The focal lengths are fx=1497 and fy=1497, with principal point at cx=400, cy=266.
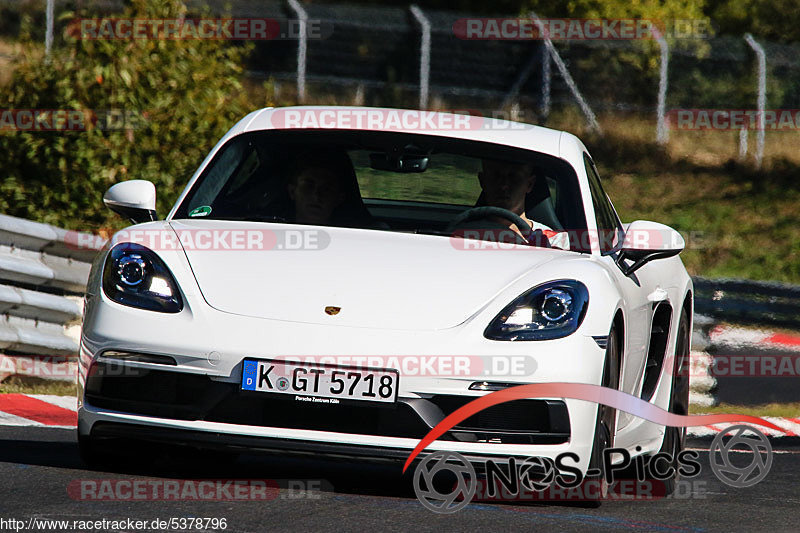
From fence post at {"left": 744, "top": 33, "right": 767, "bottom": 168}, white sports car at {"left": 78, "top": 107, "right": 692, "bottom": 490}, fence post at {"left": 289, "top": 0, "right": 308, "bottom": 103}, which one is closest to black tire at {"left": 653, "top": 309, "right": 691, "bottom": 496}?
white sports car at {"left": 78, "top": 107, "right": 692, "bottom": 490}

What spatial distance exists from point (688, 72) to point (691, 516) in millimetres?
18733

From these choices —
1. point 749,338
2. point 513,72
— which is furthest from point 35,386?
point 513,72

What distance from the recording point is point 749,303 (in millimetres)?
11305

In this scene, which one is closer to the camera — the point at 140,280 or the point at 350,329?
the point at 350,329

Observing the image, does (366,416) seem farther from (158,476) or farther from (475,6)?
(475,6)

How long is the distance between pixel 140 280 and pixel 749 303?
7162 mm

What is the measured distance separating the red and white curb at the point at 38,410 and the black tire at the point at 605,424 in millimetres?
3015

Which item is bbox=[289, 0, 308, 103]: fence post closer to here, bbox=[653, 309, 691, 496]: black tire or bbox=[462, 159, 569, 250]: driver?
bbox=[653, 309, 691, 496]: black tire

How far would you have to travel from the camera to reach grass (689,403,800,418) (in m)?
9.93

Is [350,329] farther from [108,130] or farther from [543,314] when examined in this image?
[108,130]

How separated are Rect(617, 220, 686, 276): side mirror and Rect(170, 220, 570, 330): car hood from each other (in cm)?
42

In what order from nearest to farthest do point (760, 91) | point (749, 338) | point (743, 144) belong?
point (749, 338) → point (760, 91) → point (743, 144)

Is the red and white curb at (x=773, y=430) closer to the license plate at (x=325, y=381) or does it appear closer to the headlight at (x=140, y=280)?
the license plate at (x=325, y=381)

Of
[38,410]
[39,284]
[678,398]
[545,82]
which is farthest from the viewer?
[545,82]
